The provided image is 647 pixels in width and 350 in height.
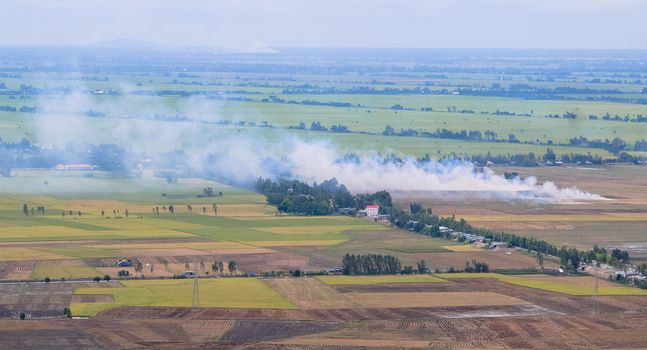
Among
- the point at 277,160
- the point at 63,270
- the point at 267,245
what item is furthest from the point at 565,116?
the point at 63,270

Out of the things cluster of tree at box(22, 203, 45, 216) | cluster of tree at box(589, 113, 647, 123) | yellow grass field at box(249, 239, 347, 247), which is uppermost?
cluster of tree at box(589, 113, 647, 123)

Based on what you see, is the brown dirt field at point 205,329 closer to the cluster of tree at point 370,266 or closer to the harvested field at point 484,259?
the cluster of tree at point 370,266

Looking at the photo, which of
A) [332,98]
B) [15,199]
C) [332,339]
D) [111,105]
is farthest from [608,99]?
[332,339]

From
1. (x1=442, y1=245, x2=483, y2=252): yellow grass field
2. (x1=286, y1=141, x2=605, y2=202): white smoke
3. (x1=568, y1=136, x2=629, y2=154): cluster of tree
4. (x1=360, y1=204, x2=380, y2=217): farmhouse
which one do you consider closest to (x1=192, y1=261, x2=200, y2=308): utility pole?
(x1=442, y1=245, x2=483, y2=252): yellow grass field

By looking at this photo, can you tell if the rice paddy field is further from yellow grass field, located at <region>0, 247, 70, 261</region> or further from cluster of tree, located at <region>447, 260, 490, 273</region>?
cluster of tree, located at <region>447, 260, 490, 273</region>

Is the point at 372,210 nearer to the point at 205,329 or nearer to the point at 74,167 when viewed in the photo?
the point at 74,167

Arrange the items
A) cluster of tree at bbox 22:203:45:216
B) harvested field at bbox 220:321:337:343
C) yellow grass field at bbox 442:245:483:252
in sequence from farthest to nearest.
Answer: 1. cluster of tree at bbox 22:203:45:216
2. yellow grass field at bbox 442:245:483:252
3. harvested field at bbox 220:321:337:343
